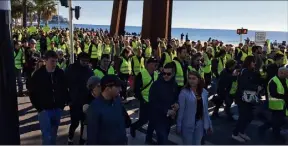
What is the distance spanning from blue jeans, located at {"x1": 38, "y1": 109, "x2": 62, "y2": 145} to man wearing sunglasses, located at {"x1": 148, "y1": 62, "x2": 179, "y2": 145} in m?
1.57

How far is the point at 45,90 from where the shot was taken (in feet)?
20.0

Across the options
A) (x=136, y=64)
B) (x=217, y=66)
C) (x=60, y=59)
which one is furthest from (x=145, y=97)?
(x=217, y=66)

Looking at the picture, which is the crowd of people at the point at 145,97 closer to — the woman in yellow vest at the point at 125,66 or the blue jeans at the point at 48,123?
the blue jeans at the point at 48,123

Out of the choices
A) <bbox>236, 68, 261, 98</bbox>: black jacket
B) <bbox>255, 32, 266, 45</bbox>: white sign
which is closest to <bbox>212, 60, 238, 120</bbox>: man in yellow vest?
<bbox>236, 68, 261, 98</bbox>: black jacket

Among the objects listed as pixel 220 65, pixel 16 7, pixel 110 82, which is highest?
pixel 16 7

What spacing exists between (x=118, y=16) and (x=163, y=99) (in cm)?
2429

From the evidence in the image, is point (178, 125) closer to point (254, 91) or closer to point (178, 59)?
point (254, 91)

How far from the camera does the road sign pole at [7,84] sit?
4918 millimetres

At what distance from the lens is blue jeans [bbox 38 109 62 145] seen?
6078 mm

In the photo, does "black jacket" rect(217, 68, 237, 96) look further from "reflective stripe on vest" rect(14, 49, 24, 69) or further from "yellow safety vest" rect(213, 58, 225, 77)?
"reflective stripe on vest" rect(14, 49, 24, 69)

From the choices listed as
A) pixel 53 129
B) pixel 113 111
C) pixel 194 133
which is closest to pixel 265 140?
pixel 194 133

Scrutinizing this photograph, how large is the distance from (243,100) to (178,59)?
2.43m

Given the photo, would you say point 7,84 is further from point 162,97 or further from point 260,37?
point 260,37

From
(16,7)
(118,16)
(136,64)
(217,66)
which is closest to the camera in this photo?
(136,64)
